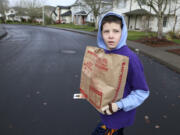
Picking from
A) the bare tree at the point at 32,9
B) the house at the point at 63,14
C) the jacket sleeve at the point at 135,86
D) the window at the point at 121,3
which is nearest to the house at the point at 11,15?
the bare tree at the point at 32,9

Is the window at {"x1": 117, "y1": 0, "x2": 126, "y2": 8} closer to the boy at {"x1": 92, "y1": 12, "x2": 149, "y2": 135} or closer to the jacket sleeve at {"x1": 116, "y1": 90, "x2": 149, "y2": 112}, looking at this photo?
the boy at {"x1": 92, "y1": 12, "x2": 149, "y2": 135}

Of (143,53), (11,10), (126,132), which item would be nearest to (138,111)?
(126,132)

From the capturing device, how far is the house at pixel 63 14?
59688 mm

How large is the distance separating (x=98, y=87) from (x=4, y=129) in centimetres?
233

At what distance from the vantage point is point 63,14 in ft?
204

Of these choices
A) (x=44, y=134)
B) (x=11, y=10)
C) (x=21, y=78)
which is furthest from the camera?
(x=11, y=10)

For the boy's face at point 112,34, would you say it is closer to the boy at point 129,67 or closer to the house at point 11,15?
the boy at point 129,67

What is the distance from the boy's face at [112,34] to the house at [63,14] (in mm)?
59445

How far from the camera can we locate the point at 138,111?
3562mm

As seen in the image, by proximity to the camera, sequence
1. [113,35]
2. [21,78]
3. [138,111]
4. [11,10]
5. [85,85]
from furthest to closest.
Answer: [11,10]
[21,78]
[138,111]
[85,85]
[113,35]

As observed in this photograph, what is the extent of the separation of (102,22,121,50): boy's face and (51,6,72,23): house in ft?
195

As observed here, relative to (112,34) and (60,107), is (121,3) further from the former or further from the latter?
(112,34)

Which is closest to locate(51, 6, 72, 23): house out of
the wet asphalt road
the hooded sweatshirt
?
the wet asphalt road

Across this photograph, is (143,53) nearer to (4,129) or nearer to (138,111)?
(138,111)
